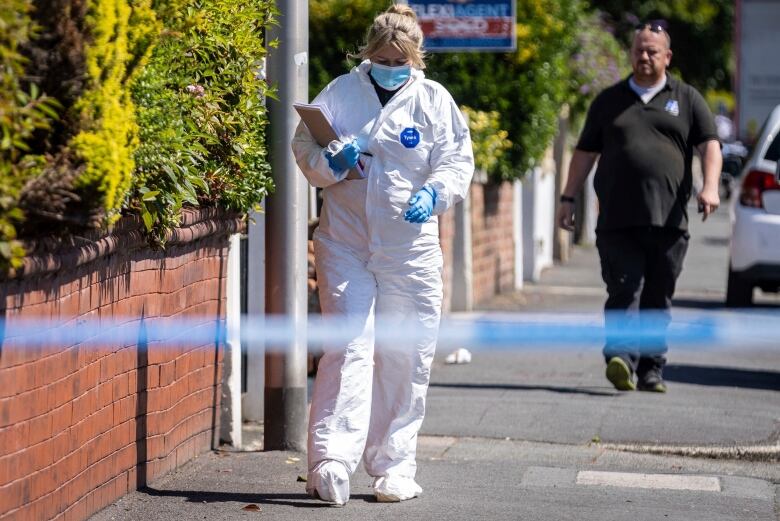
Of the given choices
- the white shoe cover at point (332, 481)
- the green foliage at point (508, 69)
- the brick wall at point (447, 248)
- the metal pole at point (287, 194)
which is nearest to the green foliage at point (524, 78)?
the green foliage at point (508, 69)

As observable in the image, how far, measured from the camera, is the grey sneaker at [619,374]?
→ 28.9 feet

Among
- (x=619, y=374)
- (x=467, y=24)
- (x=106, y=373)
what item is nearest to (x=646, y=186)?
(x=619, y=374)

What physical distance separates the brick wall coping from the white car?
6084 mm

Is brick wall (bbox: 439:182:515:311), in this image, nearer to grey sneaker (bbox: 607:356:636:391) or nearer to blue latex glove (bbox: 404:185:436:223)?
grey sneaker (bbox: 607:356:636:391)

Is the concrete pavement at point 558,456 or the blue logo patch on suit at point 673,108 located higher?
the blue logo patch on suit at point 673,108

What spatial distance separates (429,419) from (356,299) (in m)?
2.35

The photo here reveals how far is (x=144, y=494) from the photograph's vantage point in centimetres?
589

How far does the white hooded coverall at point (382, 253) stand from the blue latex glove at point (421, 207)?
52mm

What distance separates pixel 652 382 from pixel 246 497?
367 cm

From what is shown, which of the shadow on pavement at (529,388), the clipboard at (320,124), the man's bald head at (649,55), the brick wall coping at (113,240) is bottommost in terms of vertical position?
the shadow on pavement at (529,388)

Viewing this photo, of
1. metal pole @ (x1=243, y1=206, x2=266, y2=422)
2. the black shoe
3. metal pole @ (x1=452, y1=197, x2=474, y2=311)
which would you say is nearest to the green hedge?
metal pole @ (x1=243, y1=206, x2=266, y2=422)

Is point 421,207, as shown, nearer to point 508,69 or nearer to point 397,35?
point 397,35

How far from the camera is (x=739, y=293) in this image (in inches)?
556

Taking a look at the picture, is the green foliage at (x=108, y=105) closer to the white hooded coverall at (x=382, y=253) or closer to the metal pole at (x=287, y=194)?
the white hooded coverall at (x=382, y=253)
